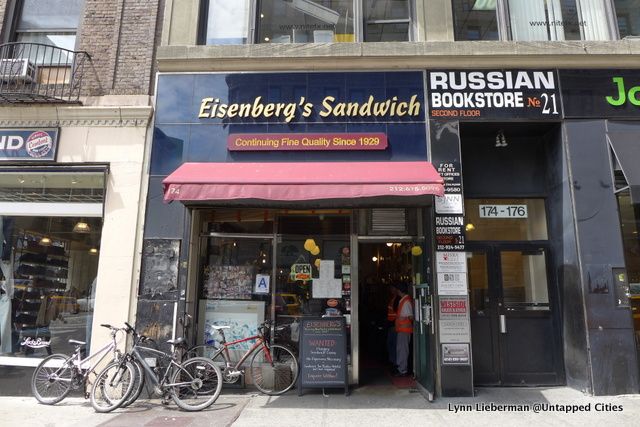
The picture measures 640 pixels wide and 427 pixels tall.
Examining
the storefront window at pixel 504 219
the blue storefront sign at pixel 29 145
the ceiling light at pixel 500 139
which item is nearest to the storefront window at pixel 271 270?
the storefront window at pixel 504 219

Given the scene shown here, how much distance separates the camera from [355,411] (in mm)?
6348

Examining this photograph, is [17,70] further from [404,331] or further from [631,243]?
[631,243]

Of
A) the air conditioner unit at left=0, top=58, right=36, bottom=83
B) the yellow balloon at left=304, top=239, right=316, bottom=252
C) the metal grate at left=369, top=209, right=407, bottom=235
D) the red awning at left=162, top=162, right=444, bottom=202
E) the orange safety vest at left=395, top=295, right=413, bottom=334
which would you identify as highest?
the air conditioner unit at left=0, top=58, right=36, bottom=83

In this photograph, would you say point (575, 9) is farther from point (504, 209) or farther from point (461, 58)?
point (504, 209)

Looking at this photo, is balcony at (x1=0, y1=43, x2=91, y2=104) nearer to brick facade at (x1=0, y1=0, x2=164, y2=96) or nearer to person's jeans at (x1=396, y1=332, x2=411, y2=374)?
brick facade at (x1=0, y1=0, x2=164, y2=96)

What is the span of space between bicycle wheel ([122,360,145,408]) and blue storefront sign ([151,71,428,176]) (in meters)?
3.30

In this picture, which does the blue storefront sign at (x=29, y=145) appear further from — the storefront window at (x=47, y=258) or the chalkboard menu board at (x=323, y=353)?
the chalkboard menu board at (x=323, y=353)

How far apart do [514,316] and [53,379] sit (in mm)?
7959

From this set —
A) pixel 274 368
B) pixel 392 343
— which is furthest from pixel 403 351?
pixel 274 368

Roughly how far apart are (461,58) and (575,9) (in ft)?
9.71

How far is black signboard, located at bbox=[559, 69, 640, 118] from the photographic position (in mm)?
7734

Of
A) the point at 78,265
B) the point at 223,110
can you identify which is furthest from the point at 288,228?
the point at 78,265

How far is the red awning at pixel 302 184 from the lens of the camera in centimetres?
643

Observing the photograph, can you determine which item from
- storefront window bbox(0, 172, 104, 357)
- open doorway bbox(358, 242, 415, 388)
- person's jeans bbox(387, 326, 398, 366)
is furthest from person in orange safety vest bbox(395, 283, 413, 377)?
storefront window bbox(0, 172, 104, 357)
